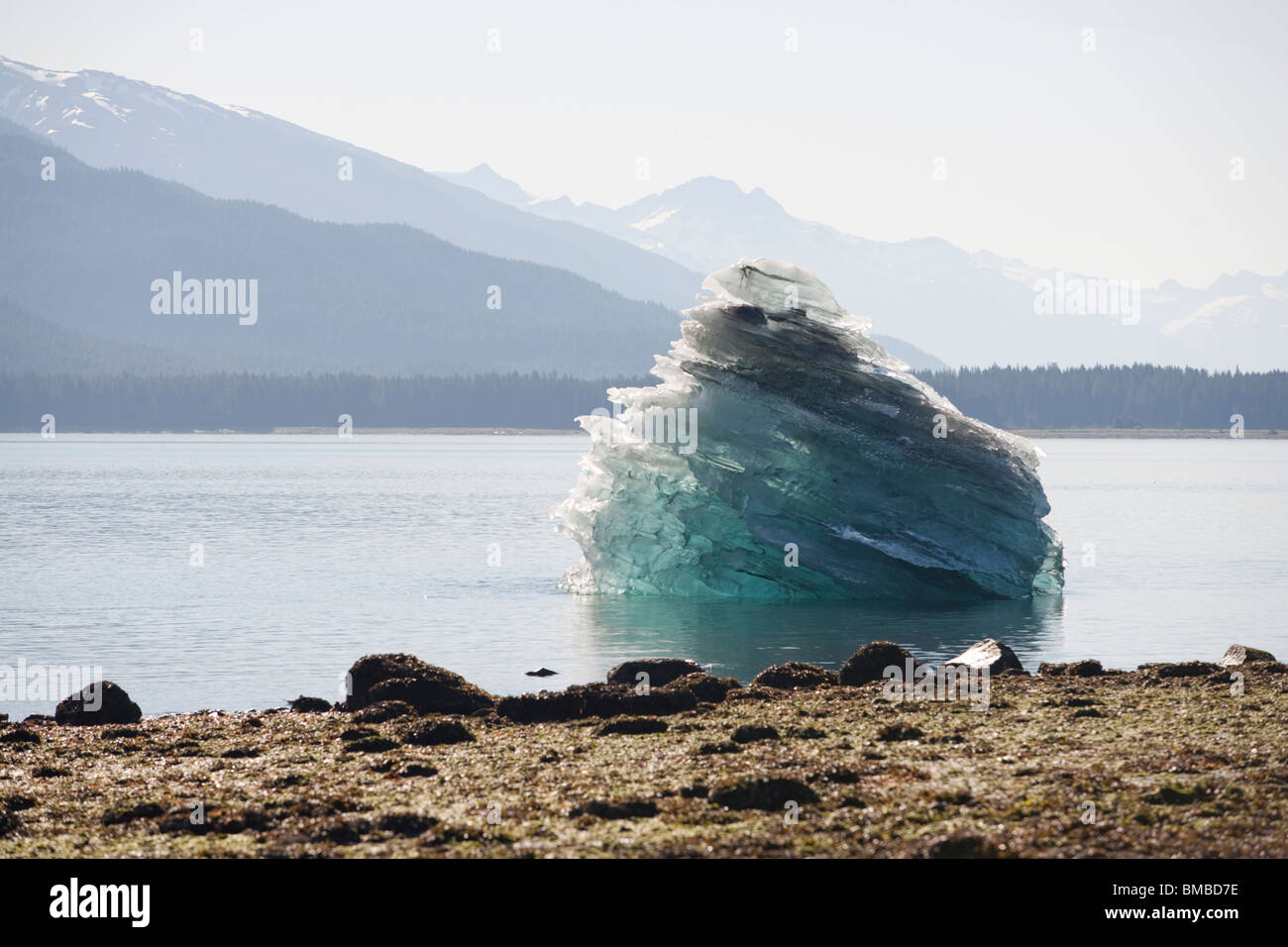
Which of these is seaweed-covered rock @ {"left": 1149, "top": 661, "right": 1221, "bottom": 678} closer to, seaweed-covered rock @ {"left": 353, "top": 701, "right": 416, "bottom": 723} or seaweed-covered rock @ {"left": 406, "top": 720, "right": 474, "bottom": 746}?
seaweed-covered rock @ {"left": 406, "top": 720, "right": 474, "bottom": 746}

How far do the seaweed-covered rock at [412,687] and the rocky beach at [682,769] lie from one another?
6 cm

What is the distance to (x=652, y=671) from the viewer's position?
91.5 feet

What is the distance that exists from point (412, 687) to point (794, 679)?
7297 mm

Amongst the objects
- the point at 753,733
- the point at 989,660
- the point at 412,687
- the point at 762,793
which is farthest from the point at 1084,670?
the point at 762,793

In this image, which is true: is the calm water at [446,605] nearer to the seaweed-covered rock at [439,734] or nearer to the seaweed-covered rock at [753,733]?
the seaweed-covered rock at [439,734]

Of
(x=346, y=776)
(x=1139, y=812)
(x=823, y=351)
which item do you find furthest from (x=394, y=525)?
(x=1139, y=812)

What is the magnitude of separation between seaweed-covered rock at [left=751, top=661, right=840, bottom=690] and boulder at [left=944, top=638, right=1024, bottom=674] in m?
2.77

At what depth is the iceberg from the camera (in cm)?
4216

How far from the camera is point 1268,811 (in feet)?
50.0

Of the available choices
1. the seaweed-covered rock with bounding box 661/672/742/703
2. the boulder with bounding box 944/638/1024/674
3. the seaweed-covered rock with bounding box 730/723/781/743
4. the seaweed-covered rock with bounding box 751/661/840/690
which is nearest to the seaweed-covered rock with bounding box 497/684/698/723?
the seaweed-covered rock with bounding box 661/672/742/703

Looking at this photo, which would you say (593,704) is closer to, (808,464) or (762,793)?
(762,793)

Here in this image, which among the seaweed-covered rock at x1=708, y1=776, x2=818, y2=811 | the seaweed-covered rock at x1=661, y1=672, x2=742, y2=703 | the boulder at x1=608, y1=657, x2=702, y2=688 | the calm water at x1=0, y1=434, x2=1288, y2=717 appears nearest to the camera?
the seaweed-covered rock at x1=708, y1=776, x2=818, y2=811

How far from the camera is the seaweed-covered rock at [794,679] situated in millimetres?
28078
